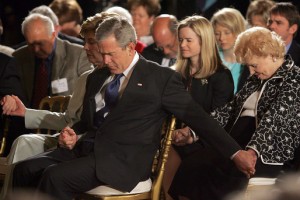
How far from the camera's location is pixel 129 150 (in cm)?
342

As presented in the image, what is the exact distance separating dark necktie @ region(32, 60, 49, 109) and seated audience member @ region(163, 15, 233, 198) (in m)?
1.29

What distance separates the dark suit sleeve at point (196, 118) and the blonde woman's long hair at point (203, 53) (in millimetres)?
1151

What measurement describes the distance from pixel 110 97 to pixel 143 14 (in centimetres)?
358

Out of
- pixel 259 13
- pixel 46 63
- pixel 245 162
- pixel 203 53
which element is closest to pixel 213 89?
pixel 203 53

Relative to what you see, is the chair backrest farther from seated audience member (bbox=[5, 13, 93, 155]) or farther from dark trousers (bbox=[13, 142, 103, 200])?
seated audience member (bbox=[5, 13, 93, 155])

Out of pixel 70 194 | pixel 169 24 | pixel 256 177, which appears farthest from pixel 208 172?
pixel 169 24

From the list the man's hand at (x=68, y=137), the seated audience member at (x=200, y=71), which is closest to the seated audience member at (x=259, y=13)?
the seated audience member at (x=200, y=71)

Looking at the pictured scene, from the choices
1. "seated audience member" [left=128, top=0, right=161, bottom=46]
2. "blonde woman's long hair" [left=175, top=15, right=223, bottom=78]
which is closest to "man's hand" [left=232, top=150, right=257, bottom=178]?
"blonde woman's long hair" [left=175, top=15, right=223, bottom=78]

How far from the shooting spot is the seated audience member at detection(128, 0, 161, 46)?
22.9 feet

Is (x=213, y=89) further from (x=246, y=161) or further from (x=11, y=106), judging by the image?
(x=11, y=106)

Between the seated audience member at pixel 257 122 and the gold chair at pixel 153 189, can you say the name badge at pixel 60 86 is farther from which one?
the gold chair at pixel 153 189

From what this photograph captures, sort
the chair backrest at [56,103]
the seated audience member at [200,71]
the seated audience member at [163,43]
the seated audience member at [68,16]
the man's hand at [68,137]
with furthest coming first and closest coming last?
the seated audience member at [68,16] → the seated audience member at [163,43] → the seated audience member at [200,71] → the chair backrest at [56,103] → the man's hand at [68,137]

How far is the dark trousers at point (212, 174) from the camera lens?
3.77m

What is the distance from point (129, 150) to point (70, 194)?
0.37 metres
